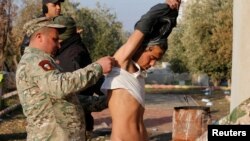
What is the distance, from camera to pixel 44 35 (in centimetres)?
302

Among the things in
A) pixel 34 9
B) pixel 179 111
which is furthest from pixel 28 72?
pixel 34 9

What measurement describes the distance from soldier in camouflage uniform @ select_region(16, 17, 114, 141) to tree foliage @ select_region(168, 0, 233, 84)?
24849mm

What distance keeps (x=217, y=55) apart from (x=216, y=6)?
12.5 ft

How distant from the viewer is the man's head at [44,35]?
119 inches

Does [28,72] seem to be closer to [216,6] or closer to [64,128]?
[64,128]

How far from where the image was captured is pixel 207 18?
30453 millimetres

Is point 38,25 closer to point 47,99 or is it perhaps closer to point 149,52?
point 47,99

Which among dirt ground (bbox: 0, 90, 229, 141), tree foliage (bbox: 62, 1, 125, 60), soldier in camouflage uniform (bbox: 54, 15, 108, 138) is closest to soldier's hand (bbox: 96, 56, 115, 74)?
soldier in camouflage uniform (bbox: 54, 15, 108, 138)

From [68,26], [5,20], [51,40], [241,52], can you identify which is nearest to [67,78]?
[51,40]

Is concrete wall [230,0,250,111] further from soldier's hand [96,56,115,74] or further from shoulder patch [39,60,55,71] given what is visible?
shoulder patch [39,60,55,71]

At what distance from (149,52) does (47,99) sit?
65 centimetres

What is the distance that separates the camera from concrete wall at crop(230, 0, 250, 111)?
7398mm

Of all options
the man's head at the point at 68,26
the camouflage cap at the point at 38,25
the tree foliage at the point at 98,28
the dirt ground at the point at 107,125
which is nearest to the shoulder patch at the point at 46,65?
the camouflage cap at the point at 38,25

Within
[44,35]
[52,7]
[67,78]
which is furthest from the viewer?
[52,7]
